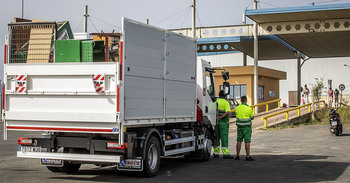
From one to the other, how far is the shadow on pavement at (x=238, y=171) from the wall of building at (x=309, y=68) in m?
47.6

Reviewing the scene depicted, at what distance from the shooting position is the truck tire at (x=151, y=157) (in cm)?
964

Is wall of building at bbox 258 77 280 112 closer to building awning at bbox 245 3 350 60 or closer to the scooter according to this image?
building awning at bbox 245 3 350 60

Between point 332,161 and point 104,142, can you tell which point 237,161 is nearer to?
point 332,161

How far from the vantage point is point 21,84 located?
9430mm

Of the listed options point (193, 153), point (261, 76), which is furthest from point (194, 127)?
point (261, 76)

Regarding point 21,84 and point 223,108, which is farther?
point 223,108

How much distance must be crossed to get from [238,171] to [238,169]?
1.24 feet

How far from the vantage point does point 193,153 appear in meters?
13.3

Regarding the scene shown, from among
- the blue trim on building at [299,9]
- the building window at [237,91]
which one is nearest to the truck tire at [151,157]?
the blue trim on building at [299,9]

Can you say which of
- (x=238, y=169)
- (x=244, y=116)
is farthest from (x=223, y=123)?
(x=238, y=169)

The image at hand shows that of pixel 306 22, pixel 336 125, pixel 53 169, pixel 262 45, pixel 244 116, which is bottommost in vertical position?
pixel 53 169

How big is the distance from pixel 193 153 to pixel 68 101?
507cm

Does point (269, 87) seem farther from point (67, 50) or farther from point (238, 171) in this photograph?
point (67, 50)

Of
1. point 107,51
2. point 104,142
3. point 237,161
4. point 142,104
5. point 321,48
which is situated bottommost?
point 237,161
